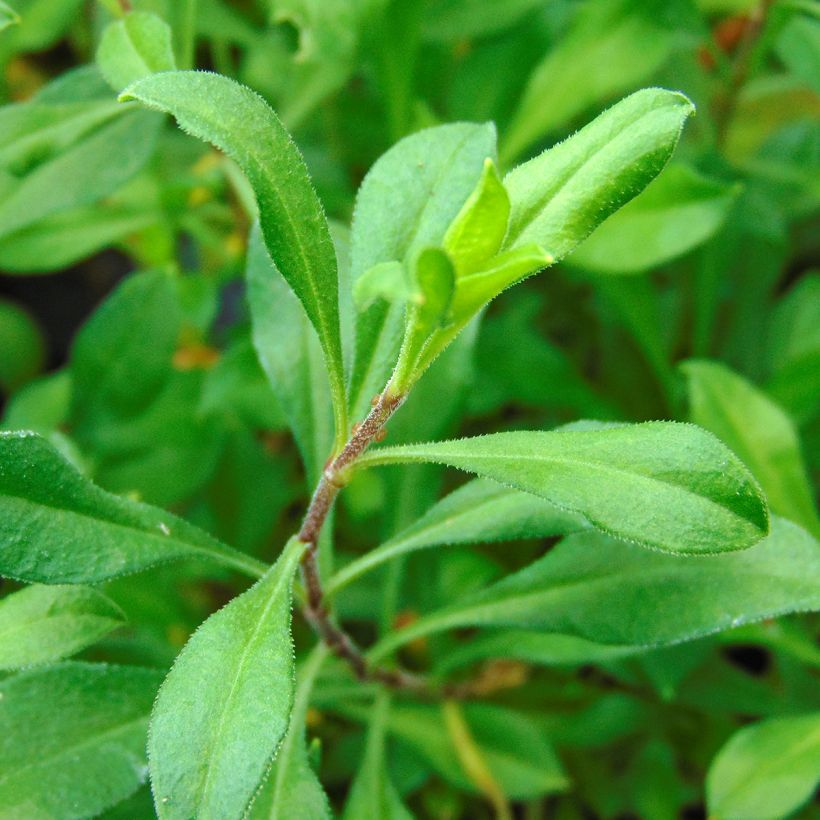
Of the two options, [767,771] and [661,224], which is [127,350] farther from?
[767,771]

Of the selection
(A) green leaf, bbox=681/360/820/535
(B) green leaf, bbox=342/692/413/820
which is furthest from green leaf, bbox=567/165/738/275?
(B) green leaf, bbox=342/692/413/820

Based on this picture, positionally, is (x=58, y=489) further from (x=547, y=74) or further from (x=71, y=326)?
(x=71, y=326)

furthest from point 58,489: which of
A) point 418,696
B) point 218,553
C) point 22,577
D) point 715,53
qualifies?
point 715,53

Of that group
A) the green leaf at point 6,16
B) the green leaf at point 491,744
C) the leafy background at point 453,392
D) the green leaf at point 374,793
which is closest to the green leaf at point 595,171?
the leafy background at point 453,392

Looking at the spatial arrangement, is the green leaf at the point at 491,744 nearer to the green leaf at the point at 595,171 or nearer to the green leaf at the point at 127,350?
the green leaf at the point at 127,350

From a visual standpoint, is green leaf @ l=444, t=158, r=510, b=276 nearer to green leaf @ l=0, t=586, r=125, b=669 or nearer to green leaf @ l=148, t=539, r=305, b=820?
green leaf @ l=148, t=539, r=305, b=820

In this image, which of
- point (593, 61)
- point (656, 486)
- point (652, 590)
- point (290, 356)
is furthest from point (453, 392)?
point (593, 61)
